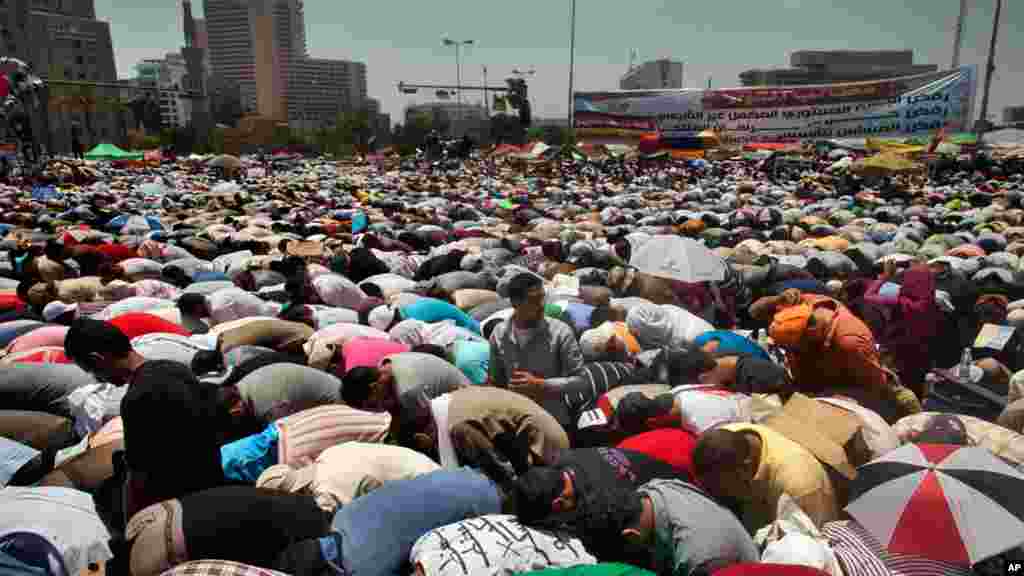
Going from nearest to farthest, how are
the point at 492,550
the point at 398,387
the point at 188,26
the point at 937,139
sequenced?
the point at 492,550 → the point at 398,387 → the point at 937,139 → the point at 188,26

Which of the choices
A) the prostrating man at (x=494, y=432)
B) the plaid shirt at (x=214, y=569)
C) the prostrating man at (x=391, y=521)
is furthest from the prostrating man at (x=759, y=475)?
the plaid shirt at (x=214, y=569)

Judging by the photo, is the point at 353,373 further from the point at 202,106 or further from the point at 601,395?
the point at 202,106

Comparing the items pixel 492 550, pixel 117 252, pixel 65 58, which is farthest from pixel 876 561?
pixel 65 58

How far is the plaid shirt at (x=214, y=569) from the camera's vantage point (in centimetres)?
208

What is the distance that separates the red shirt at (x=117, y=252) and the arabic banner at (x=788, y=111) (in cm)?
2753

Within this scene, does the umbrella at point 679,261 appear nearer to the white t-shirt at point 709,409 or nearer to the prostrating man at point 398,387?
the white t-shirt at point 709,409

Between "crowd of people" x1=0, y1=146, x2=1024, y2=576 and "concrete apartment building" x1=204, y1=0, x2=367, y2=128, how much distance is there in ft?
473

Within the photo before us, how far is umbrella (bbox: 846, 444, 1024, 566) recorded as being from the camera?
7.84ft

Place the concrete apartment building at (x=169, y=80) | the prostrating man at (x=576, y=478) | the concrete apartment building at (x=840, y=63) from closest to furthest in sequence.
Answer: the prostrating man at (x=576, y=478), the concrete apartment building at (x=169, y=80), the concrete apartment building at (x=840, y=63)

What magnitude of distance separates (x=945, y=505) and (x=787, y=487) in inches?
22.4

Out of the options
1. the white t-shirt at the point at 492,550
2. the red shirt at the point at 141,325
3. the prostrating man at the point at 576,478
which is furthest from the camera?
the red shirt at the point at 141,325

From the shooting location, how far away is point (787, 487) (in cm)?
287

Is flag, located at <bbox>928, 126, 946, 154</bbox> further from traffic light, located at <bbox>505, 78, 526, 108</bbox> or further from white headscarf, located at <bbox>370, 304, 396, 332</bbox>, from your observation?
white headscarf, located at <bbox>370, 304, 396, 332</bbox>

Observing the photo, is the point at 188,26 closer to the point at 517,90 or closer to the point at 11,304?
the point at 517,90
